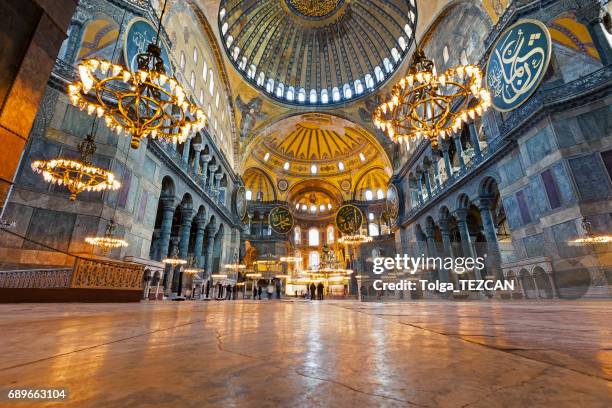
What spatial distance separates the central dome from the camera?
21.0 metres

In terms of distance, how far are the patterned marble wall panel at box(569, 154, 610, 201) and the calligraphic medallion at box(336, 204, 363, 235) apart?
1742 cm

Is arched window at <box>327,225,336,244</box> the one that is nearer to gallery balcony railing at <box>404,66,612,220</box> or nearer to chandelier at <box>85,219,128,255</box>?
gallery balcony railing at <box>404,66,612,220</box>

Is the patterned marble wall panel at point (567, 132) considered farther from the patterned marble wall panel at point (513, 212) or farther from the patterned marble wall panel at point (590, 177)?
the patterned marble wall panel at point (513, 212)

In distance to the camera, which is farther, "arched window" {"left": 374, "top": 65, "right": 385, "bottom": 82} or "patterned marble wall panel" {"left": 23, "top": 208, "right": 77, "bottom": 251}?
"arched window" {"left": 374, "top": 65, "right": 385, "bottom": 82}

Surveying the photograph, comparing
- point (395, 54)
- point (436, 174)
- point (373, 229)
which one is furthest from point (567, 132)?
point (373, 229)

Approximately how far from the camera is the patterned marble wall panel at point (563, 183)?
8.16 meters

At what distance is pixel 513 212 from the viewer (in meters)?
10.2

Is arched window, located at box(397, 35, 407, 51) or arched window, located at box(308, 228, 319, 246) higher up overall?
arched window, located at box(397, 35, 407, 51)

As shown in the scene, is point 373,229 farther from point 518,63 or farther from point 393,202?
point 518,63

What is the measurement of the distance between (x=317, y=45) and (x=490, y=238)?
22474mm

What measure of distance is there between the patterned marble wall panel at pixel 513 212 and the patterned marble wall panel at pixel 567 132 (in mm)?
2353

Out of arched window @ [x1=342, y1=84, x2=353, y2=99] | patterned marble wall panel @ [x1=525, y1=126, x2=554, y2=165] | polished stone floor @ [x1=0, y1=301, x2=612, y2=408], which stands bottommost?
polished stone floor @ [x1=0, y1=301, x2=612, y2=408]

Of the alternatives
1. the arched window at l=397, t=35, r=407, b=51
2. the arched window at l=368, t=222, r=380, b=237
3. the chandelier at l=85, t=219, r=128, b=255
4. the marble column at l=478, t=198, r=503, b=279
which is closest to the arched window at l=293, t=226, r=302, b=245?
the arched window at l=368, t=222, r=380, b=237

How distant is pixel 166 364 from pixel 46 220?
9916 millimetres
